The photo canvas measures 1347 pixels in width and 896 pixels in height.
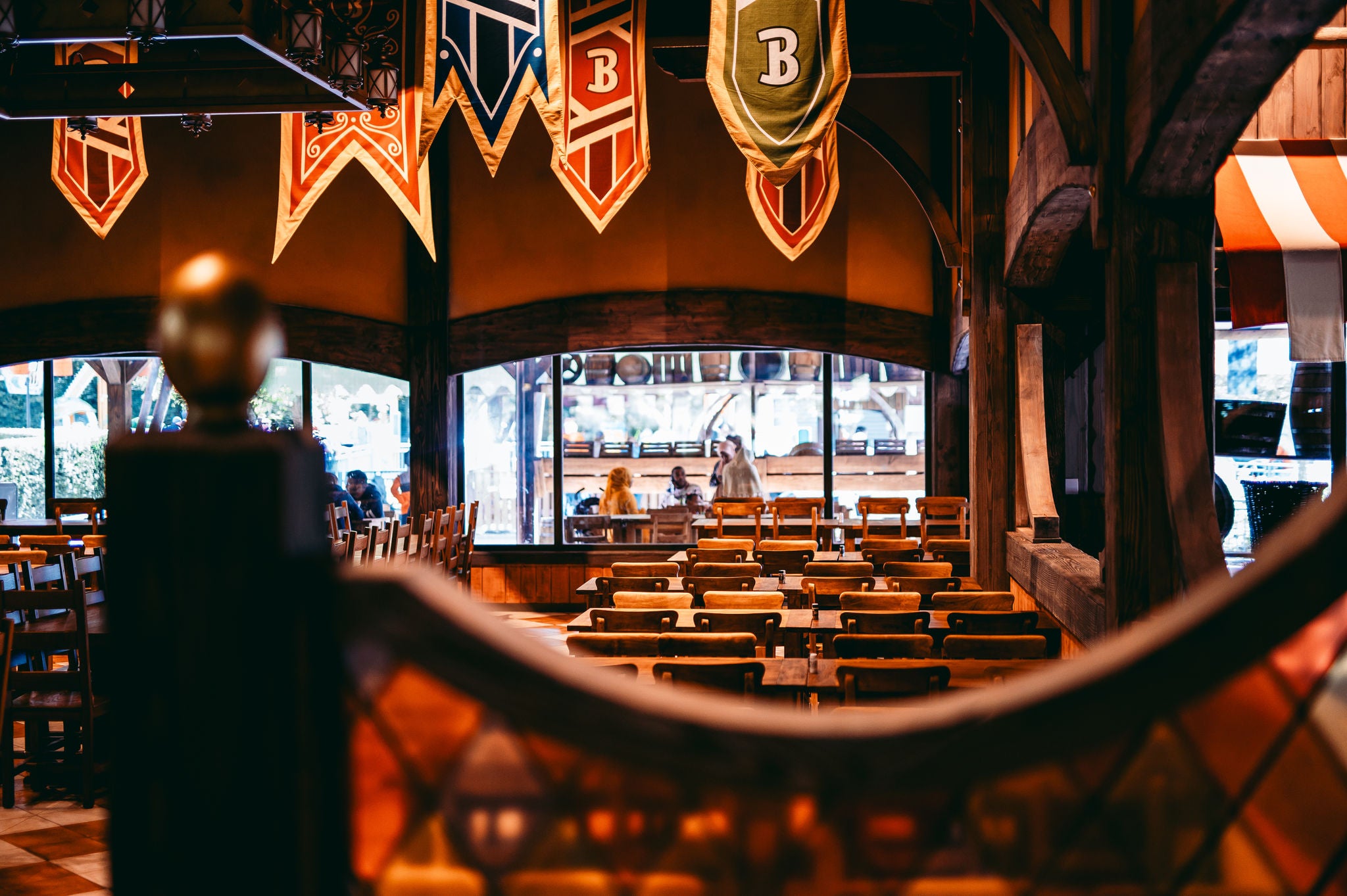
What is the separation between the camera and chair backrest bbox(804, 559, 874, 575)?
6.16 meters

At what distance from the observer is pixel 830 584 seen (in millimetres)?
6070

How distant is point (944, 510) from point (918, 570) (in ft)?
12.1

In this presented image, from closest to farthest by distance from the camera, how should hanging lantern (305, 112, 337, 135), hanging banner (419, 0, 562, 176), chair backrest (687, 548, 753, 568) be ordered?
hanging banner (419, 0, 562, 176) → hanging lantern (305, 112, 337, 135) → chair backrest (687, 548, 753, 568)

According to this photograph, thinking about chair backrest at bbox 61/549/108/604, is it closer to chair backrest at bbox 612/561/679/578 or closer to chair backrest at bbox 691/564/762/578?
chair backrest at bbox 612/561/679/578

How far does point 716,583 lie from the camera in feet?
19.4

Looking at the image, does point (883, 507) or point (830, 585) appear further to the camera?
point (883, 507)

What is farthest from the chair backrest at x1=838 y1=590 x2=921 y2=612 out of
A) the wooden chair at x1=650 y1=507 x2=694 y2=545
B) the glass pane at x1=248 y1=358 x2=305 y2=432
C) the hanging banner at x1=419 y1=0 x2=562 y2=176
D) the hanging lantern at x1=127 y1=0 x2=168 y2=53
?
the glass pane at x1=248 y1=358 x2=305 y2=432

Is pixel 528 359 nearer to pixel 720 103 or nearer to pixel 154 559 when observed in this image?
pixel 720 103

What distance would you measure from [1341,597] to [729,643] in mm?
3199

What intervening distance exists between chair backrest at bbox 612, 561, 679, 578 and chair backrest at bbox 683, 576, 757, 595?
1.36 feet

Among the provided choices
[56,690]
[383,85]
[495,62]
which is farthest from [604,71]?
[56,690]

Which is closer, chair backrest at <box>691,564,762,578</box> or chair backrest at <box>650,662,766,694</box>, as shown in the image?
chair backrest at <box>650,662,766,694</box>

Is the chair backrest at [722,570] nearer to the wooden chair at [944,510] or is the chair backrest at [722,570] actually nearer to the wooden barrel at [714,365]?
the wooden chair at [944,510]

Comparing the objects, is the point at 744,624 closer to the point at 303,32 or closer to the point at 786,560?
the point at 786,560
